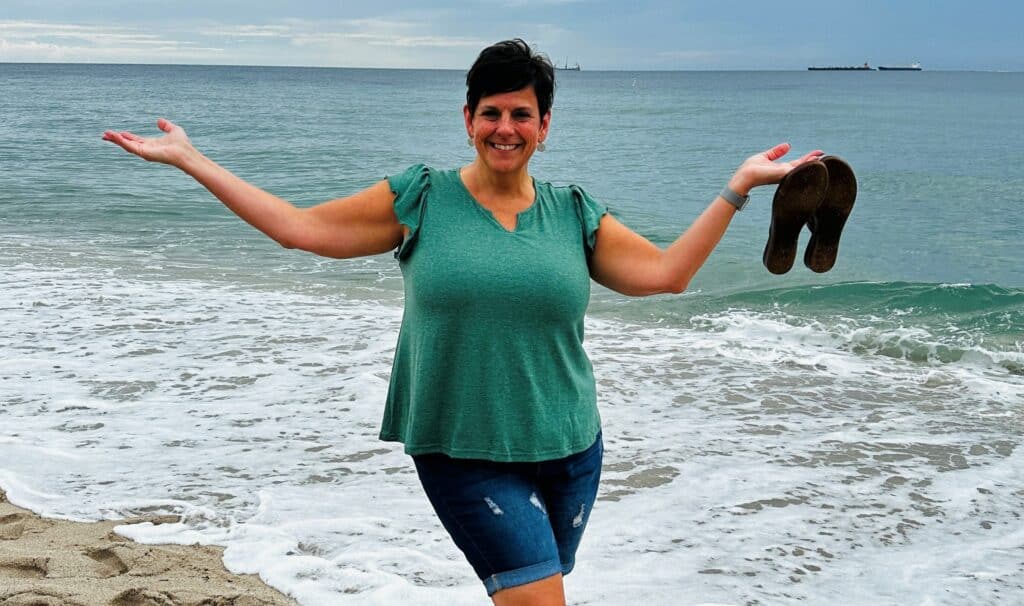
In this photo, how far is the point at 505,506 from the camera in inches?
101

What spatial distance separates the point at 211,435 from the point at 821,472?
360cm

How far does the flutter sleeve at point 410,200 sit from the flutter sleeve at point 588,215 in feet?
1.26

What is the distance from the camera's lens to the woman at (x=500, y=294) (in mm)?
2545

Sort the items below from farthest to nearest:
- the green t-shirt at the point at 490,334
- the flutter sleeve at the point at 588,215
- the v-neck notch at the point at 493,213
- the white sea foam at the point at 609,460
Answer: the white sea foam at the point at 609,460, the flutter sleeve at the point at 588,215, the v-neck notch at the point at 493,213, the green t-shirt at the point at 490,334

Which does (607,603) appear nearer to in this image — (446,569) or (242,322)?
(446,569)

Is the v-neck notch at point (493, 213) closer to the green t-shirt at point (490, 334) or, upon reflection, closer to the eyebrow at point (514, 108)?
the green t-shirt at point (490, 334)

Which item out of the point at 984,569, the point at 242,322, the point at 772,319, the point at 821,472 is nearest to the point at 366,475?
the point at 821,472

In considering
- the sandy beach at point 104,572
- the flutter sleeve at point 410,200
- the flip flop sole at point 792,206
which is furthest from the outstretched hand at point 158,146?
the sandy beach at point 104,572

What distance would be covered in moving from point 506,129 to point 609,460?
3.95 metres

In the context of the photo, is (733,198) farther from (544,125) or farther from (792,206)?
(544,125)

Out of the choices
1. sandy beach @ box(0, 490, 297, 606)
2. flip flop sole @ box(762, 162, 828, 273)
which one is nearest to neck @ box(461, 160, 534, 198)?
flip flop sole @ box(762, 162, 828, 273)

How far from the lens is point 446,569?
15.6 feet

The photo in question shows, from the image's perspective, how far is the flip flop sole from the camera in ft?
8.73

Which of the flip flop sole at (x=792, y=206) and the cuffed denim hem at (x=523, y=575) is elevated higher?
the flip flop sole at (x=792, y=206)
